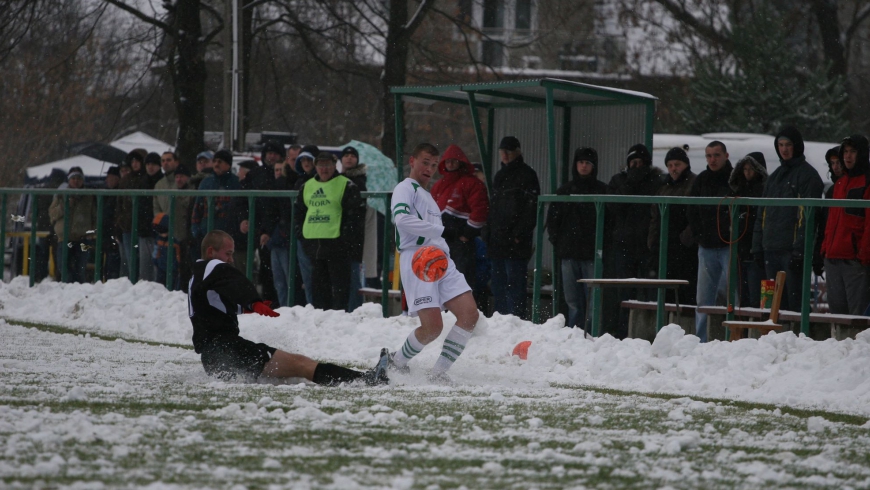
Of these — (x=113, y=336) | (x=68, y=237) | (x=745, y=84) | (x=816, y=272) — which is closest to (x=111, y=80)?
(x=745, y=84)

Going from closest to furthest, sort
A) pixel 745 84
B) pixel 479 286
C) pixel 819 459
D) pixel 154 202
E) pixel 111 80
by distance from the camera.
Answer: pixel 819 459, pixel 479 286, pixel 154 202, pixel 745 84, pixel 111 80

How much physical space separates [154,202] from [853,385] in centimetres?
1002

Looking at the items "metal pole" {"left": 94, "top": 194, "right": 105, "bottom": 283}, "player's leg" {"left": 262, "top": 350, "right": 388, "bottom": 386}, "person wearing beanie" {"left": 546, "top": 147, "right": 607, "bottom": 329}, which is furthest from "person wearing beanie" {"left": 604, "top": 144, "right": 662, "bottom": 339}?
"metal pole" {"left": 94, "top": 194, "right": 105, "bottom": 283}

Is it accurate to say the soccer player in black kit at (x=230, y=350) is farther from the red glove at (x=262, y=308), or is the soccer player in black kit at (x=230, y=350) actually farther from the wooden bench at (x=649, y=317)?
the wooden bench at (x=649, y=317)

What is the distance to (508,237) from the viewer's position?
1227 centimetres

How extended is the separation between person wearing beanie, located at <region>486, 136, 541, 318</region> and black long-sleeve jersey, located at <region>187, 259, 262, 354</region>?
13.3 feet

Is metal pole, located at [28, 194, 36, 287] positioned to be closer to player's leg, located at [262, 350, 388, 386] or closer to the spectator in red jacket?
the spectator in red jacket

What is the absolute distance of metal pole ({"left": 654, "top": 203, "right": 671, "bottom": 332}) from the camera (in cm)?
1071

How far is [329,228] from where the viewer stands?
13.1 m

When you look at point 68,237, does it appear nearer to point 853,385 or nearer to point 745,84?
point 853,385

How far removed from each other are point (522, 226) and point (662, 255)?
1.72 metres

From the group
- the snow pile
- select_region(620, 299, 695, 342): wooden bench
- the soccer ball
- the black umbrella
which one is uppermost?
the black umbrella

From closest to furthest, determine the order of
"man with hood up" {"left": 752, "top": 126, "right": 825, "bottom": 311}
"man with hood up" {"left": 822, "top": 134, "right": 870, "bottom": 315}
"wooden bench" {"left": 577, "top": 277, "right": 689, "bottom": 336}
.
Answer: "man with hood up" {"left": 822, "top": 134, "right": 870, "bottom": 315} → "man with hood up" {"left": 752, "top": 126, "right": 825, "bottom": 311} → "wooden bench" {"left": 577, "top": 277, "right": 689, "bottom": 336}

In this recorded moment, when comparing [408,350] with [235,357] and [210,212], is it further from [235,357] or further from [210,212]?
[210,212]
